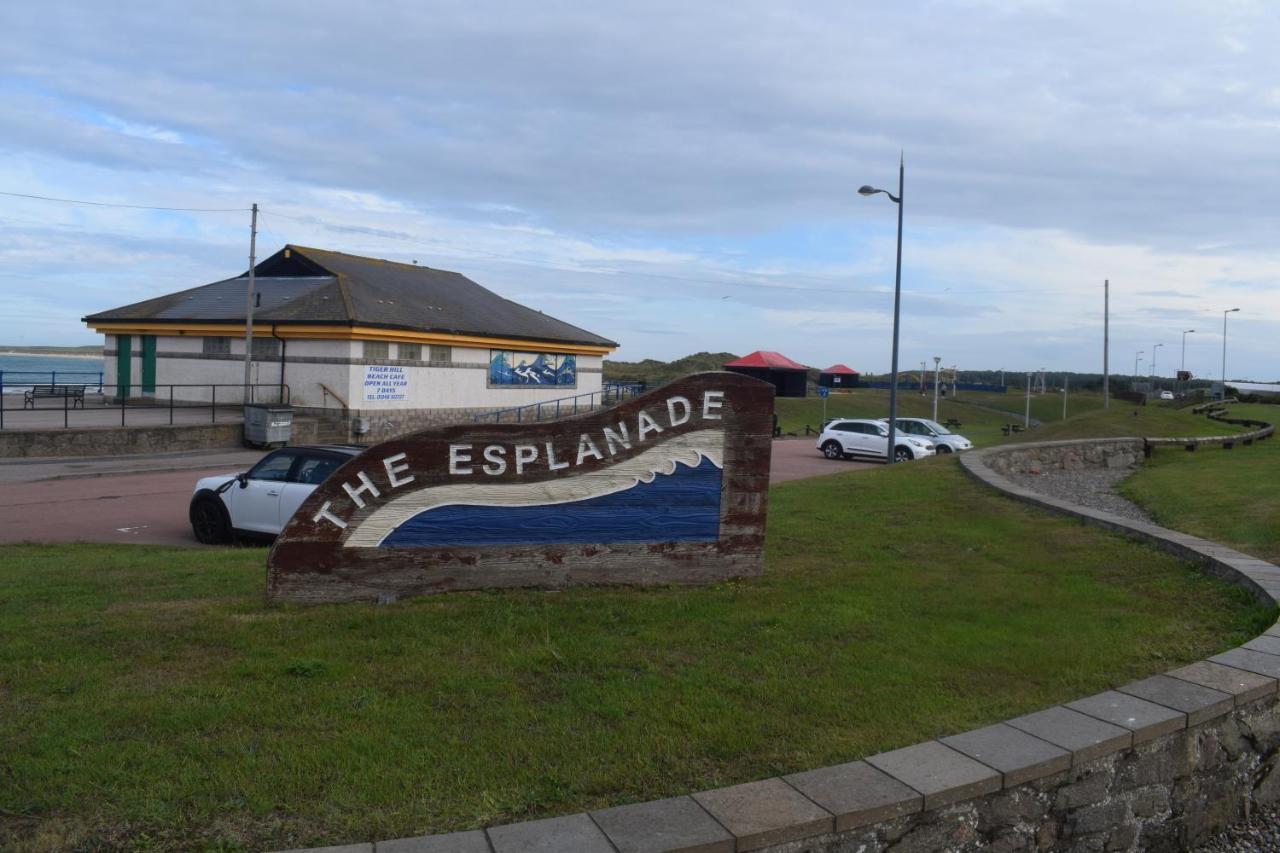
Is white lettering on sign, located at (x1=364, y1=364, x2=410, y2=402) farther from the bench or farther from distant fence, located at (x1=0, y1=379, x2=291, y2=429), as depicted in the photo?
the bench

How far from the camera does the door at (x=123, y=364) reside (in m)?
37.2

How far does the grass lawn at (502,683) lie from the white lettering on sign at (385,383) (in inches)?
1014

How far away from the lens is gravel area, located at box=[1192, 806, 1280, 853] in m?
5.07

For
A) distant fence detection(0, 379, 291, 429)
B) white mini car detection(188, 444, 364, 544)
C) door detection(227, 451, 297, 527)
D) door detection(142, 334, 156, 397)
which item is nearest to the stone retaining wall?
white mini car detection(188, 444, 364, 544)

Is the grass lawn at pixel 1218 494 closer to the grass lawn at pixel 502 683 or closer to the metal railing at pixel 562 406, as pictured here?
the grass lawn at pixel 502 683

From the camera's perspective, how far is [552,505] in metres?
7.72

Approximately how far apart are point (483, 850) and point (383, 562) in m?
3.90

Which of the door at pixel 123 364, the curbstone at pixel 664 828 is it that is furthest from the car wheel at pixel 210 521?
the door at pixel 123 364

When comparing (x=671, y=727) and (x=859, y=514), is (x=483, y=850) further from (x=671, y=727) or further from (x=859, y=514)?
(x=859, y=514)

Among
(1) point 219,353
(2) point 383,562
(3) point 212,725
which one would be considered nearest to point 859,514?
(2) point 383,562

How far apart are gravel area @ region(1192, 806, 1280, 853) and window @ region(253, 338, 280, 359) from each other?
33.3 meters

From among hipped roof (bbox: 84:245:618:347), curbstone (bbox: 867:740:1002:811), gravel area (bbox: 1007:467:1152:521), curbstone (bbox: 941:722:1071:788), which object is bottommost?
gravel area (bbox: 1007:467:1152:521)

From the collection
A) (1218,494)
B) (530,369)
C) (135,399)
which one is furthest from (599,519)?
(530,369)

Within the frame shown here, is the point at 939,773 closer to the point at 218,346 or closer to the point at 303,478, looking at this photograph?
the point at 303,478
